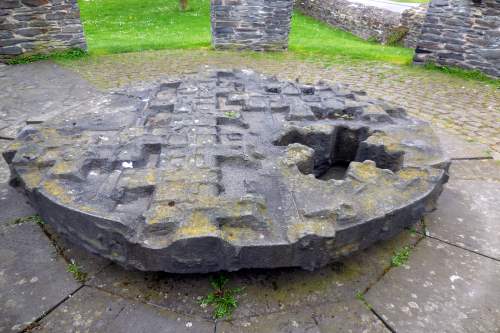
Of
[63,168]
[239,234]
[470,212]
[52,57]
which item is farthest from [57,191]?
[52,57]

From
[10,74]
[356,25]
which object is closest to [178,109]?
[10,74]

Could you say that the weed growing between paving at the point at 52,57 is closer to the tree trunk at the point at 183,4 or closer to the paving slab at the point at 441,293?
the paving slab at the point at 441,293

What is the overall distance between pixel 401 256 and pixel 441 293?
354 millimetres

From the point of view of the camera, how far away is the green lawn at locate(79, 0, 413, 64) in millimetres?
10148

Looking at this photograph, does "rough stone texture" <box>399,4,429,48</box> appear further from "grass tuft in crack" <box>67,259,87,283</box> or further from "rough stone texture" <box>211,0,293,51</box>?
"grass tuft in crack" <box>67,259,87,283</box>

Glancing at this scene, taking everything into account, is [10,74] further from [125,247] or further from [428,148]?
[428,148]

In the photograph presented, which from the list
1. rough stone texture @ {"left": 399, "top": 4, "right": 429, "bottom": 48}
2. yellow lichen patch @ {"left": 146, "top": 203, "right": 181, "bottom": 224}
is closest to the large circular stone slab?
yellow lichen patch @ {"left": 146, "top": 203, "right": 181, "bottom": 224}

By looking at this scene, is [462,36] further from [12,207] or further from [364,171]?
[12,207]

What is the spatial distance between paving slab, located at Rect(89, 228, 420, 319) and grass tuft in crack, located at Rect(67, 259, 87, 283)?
8 cm

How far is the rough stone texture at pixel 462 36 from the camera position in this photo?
7754mm

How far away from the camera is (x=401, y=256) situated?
264 cm

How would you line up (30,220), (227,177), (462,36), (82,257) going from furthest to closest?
(462,36)
(30,220)
(227,177)
(82,257)

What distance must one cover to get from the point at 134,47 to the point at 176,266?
9.05 meters

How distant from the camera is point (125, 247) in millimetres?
2166
